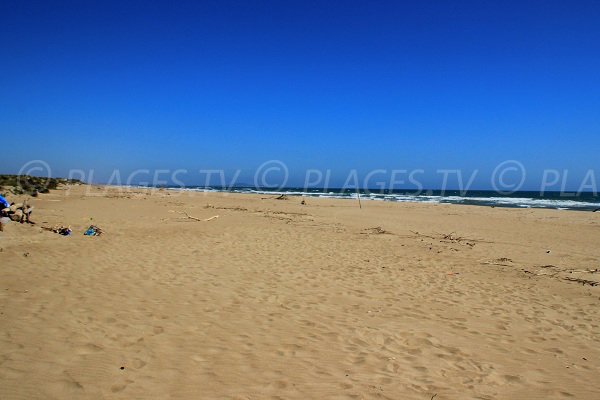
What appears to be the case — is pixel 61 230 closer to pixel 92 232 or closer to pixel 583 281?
pixel 92 232

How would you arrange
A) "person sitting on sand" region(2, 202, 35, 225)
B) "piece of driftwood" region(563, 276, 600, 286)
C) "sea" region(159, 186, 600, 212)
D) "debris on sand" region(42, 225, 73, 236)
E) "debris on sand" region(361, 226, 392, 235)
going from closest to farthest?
"piece of driftwood" region(563, 276, 600, 286), "debris on sand" region(42, 225, 73, 236), "person sitting on sand" region(2, 202, 35, 225), "debris on sand" region(361, 226, 392, 235), "sea" region(159, 186, 600, 212)

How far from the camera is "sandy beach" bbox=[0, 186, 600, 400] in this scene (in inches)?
148

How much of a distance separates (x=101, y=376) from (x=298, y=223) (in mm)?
14918

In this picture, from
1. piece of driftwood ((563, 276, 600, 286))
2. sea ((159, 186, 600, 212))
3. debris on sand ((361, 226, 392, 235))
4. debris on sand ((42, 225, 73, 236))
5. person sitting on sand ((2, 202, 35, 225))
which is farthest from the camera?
sea ((159, 186, 600, 212))

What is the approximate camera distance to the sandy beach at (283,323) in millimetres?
3756

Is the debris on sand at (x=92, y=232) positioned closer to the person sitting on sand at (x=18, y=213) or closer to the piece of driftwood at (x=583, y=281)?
the person sitting on sand at (x=18, y=213)

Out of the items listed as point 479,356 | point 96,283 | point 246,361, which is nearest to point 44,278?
point 96,283

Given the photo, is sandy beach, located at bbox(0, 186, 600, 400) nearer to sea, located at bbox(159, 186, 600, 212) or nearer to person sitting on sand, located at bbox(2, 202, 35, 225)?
person sitting on sand, located at bbox(2, 202, 35, 225)

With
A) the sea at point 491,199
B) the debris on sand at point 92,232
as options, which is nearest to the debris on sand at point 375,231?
the debris on sand at point 92,232

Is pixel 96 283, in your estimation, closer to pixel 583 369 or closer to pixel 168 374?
pixel 168 374

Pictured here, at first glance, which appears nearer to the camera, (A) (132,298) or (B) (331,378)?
(B) (331,378)

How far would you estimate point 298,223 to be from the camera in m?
18.4

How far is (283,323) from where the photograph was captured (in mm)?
5395

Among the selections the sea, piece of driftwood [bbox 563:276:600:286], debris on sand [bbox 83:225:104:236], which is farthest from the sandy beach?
the sea
